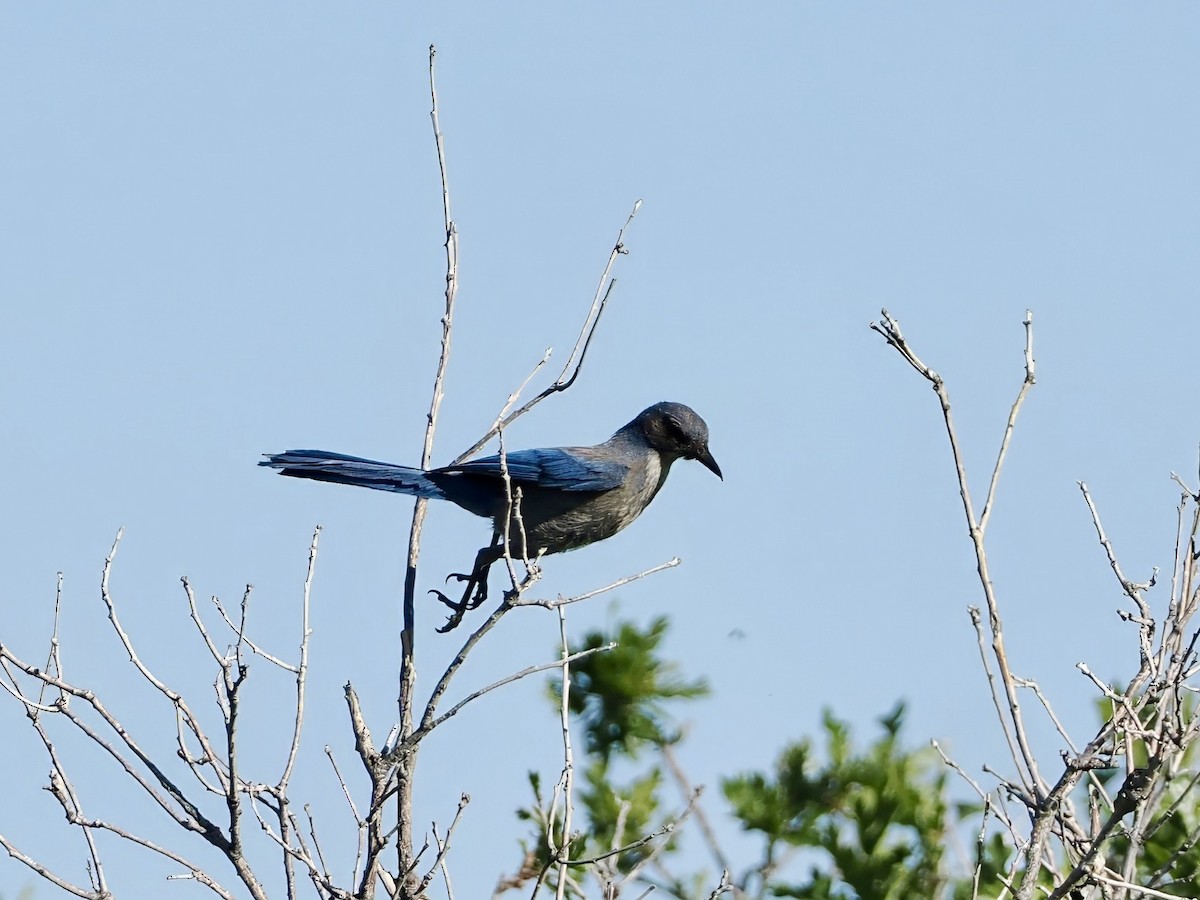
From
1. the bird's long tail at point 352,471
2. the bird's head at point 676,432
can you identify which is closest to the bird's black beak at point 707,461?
the bird's head at point 676,432

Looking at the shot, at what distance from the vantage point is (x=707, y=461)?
884cm

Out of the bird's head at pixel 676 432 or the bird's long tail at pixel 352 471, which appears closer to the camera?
the bird's long tail at pixel 352 471

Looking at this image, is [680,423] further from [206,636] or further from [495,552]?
[206,636]

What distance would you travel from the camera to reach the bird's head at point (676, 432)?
8.73m

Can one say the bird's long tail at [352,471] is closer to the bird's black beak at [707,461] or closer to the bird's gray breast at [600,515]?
the bird's gray breast at [600,515]

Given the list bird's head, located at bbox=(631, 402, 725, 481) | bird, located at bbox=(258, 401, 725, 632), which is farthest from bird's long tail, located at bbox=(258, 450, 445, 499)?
bird's head, located at bbox=(631, 402, 725, 481)

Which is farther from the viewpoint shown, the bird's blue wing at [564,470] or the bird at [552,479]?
the bird's blue wing at [564,470]

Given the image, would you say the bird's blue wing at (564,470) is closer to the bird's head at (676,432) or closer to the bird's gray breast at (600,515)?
the bird's gray breast at (600,515)

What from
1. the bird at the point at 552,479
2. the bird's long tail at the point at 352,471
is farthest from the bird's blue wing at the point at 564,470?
the bird's long tail at the point at 352,471

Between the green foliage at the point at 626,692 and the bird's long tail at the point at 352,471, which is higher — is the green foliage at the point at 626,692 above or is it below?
below

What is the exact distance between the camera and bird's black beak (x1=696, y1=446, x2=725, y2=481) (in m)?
8.80

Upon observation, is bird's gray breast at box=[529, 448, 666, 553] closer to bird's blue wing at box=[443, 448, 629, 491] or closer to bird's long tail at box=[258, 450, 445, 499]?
bird's blue wing at box=[443, 448, 629, 491]

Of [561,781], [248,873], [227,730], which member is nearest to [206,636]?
[227,730]

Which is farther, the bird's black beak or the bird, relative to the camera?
the bird's black beak
